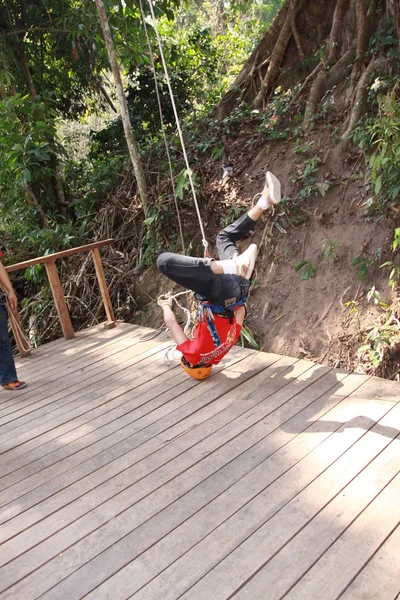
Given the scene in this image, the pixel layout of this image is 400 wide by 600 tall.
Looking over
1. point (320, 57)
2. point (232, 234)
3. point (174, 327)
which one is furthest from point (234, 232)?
point (320, 57)

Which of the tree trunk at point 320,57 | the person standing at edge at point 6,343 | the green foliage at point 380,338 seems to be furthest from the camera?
the tree trunk at point 320,57

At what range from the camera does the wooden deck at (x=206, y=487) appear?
5.96ft

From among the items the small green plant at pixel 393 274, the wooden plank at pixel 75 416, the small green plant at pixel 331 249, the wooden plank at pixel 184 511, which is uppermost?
the small green plant at pixel 331 249

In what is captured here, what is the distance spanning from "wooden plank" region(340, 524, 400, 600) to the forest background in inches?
72.5

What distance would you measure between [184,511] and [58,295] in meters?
2.87

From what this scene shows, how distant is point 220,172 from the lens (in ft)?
18.6

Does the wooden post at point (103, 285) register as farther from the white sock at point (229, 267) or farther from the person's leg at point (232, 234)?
the white sock at point (229, 267)

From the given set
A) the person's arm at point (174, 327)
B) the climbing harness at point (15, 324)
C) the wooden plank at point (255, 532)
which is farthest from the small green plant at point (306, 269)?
the climbing harness at point (15, 324)

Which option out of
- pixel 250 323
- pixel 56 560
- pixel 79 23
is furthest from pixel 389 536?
pixel 79 23

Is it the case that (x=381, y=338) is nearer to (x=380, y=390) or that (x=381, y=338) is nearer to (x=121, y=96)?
(x=380, y=390)

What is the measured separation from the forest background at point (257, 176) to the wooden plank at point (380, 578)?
1.84m

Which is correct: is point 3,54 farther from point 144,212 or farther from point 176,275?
point 176,275

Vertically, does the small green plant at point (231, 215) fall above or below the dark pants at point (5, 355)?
above

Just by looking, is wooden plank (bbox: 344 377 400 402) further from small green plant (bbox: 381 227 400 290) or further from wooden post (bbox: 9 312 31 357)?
wooden post (bbox: 9 312 31 357)
